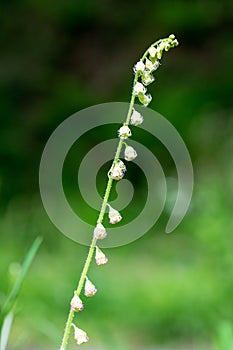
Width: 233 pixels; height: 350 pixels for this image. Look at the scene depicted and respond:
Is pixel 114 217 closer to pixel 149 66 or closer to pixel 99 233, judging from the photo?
pixel 99 233

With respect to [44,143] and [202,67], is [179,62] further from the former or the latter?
[44,143]

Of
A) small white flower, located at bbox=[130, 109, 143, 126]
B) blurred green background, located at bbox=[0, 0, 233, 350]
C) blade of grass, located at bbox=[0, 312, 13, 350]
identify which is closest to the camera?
small white flower, located at bbox=[130, 109, 143, 126]

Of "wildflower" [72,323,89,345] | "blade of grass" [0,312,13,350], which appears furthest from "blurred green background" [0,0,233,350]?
"wildflower" [72,323,89,345]

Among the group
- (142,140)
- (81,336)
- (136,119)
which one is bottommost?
(81,336)

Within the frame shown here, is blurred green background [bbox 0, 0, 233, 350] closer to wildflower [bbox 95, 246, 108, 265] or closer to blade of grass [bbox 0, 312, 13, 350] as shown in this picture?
blade of grass [bbox 0, 312, 13, 350]

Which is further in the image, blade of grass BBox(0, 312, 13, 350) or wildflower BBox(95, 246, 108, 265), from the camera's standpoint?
blade of grass BBox(0, 312, 13, 350)

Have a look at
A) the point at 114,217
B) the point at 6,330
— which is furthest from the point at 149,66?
the point at 6,330

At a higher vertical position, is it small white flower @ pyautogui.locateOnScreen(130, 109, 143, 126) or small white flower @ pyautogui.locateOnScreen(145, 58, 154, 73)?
small white flower @ pyautogui.locateOnScreen(145, 58, 154, 73)

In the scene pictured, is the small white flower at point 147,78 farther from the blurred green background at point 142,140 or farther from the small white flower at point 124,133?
the blurred green background at point 142,140

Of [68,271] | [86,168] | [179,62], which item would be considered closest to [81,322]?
[68,271]
